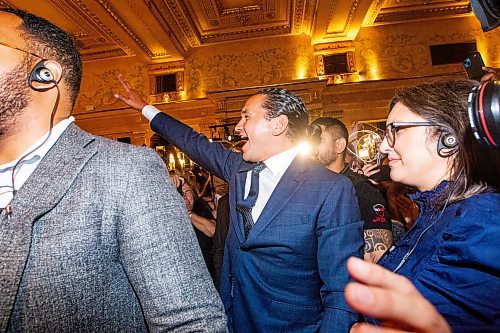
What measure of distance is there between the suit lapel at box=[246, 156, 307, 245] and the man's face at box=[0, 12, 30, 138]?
4.10 ft

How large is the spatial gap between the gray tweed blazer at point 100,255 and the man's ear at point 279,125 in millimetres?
1416

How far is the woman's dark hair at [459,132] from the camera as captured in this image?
1.33 m

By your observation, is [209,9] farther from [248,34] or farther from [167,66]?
[167,66]

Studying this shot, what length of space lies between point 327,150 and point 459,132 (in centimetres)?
226

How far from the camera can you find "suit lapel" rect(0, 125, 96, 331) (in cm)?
91

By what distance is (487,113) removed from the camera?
917 mm

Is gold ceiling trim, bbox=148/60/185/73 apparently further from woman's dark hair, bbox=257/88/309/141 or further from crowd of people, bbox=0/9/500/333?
crowd of people, bbox=0/9/500/333

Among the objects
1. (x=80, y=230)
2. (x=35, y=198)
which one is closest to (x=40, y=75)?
(x=35, y=198)

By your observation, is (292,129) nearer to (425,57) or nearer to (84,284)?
(84,284)

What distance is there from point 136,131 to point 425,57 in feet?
33.1

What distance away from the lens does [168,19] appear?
951 cm

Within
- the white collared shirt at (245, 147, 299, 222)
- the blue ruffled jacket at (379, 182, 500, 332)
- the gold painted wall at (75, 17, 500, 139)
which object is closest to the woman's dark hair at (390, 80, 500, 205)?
the blue ruffled jacket at (379, 182, 500, 332)

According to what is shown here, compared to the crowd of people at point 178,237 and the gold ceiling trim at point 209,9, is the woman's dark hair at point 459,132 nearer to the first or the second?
the crowd of people at point 178,237

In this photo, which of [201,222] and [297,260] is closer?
[297,260]
